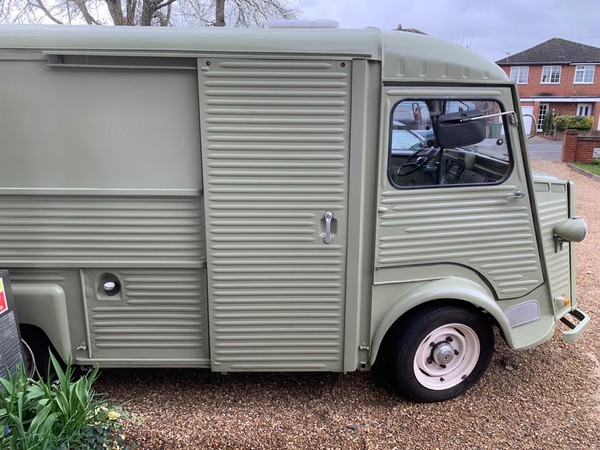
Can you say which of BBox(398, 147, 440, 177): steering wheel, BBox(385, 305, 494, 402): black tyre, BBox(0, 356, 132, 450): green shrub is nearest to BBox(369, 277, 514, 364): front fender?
→ BBox(385, 305, 494, 402): black tyre

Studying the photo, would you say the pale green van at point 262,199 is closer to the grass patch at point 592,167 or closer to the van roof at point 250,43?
the van roof at point 250,43

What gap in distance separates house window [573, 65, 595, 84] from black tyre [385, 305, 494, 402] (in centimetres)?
4511

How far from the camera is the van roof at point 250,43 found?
2883 millimetres

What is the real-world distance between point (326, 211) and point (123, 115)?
133cm

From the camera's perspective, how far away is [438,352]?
11.5 ft

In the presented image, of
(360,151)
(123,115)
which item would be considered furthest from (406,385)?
(123,115)

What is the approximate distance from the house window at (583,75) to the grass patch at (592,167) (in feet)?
91.1

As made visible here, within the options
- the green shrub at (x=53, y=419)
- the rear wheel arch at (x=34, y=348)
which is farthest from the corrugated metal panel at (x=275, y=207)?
the rear wheel arch at (x=34, y=348)

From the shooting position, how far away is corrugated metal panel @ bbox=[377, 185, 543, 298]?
3.22 m

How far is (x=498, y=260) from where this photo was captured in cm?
343

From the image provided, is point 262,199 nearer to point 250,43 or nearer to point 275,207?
point 275,207

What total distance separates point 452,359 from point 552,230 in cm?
120

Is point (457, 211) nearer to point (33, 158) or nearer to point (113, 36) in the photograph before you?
point (113, 36)

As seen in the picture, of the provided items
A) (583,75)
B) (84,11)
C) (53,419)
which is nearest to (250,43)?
(53,419)
